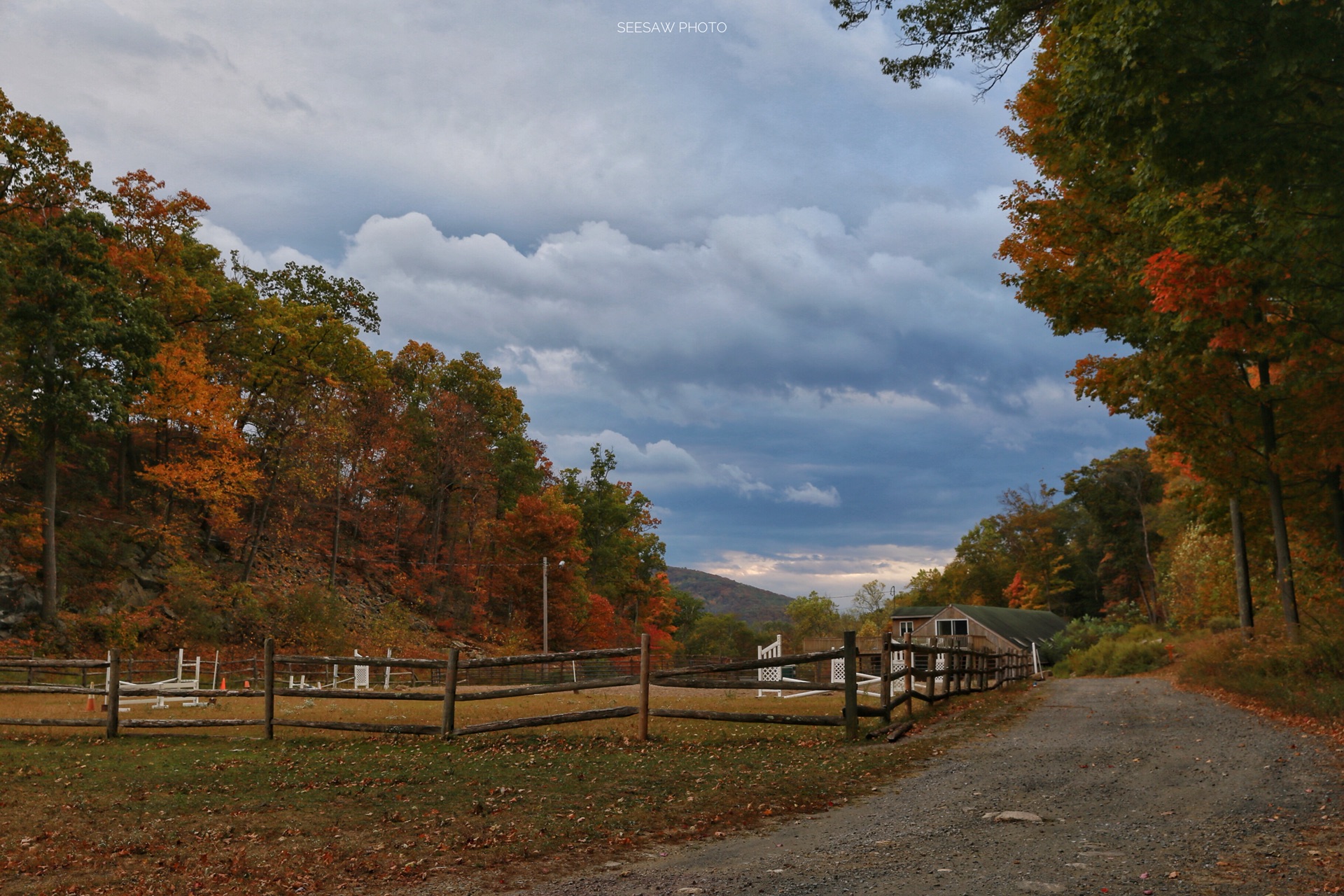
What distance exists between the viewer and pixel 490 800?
740 cm

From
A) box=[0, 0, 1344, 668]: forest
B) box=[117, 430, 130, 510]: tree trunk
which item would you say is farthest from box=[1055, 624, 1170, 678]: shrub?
box=[117, 430, 130, 510]: tree trunk

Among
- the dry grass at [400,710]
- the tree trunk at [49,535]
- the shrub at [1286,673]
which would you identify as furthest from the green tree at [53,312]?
the shrub at [1286,673]

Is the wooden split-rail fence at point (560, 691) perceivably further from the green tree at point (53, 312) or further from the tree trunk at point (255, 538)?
the tree trunk at point (255, 538)

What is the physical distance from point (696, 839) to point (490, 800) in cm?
231

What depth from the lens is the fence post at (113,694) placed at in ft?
42.7

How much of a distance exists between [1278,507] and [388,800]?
1808 cm

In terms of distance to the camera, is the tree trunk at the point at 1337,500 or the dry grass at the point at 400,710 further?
the tree trunk at the point at 1337,500

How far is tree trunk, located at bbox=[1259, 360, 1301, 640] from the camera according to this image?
52.0 feet

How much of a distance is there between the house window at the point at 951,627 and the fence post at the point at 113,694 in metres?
45.4

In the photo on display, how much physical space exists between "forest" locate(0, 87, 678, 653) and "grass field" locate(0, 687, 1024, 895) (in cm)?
2126

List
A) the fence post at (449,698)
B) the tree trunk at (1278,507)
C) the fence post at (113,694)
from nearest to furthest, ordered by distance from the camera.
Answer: the fence post at (449,698) → the fence post at (113,694) → the tree trunk at (1278,507)

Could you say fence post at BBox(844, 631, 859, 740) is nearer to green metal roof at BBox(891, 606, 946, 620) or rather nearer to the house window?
the house window

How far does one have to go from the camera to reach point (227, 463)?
33.8 meters

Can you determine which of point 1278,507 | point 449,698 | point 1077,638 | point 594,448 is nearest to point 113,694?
point 449,698
